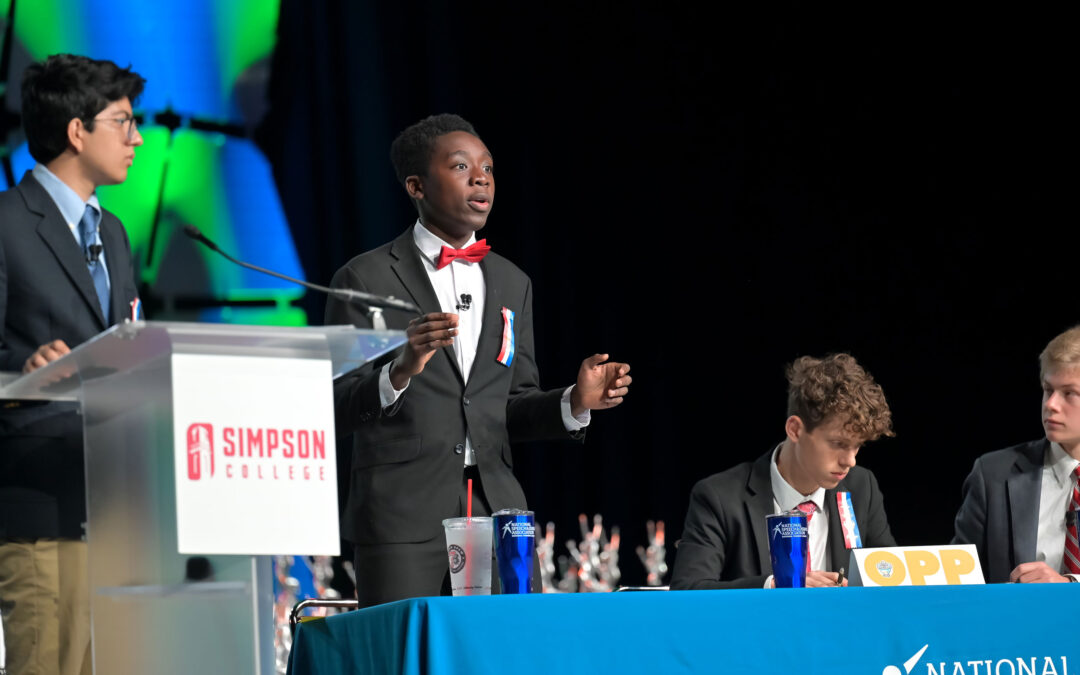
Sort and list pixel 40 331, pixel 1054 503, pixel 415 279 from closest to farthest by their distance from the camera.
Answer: pixel 40 331, pixel 415 279, pixel 1054 503

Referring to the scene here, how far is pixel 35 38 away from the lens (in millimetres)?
5277

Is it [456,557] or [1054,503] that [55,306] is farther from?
[1054,503]

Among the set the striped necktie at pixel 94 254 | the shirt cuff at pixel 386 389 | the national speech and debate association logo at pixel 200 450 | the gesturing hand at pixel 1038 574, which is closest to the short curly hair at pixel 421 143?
Result: the shirt cuff at pixel 386 389

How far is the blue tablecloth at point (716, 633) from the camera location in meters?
1.68

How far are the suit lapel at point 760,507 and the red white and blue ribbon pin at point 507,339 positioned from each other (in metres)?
0.64

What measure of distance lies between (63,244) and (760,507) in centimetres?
151

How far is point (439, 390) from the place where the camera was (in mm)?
2518

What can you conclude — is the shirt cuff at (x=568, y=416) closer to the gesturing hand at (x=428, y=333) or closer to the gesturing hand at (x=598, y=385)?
the gesturing hand at (x=598, y=385)

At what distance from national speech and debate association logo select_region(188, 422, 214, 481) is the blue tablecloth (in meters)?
0.30

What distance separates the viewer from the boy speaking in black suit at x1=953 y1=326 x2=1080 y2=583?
9.61ft

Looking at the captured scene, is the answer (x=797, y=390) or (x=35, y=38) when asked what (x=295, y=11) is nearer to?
(x=35, y=38)

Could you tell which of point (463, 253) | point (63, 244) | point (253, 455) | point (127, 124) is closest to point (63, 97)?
point (127, 124)

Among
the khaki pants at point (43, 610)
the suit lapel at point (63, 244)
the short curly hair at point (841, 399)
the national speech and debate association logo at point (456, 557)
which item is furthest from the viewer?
the short curly hair at point (841, 399)

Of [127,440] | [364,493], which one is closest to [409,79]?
[364,493]
